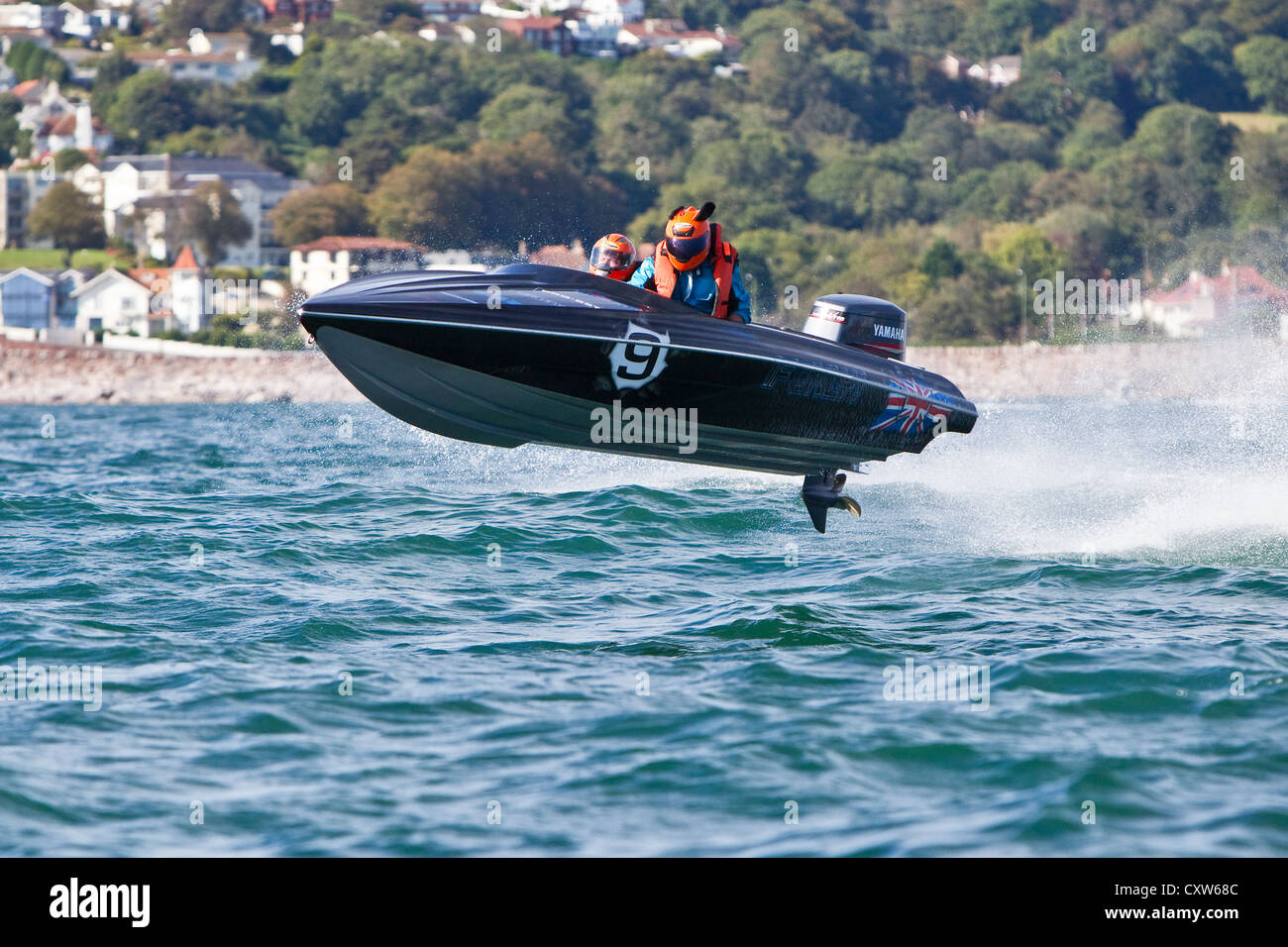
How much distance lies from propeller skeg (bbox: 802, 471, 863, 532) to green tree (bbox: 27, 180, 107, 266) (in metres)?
90.3

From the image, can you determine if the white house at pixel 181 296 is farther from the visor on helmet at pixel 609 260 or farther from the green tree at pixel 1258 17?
the green tree at pixel 1258 17

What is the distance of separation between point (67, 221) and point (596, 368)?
93.6 m

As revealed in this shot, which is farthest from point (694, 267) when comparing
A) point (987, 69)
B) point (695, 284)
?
point (987, 69)

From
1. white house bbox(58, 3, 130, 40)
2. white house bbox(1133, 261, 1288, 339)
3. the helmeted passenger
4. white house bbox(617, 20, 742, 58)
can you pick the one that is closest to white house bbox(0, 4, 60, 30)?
white house bbox(58, 3, 130, 40)

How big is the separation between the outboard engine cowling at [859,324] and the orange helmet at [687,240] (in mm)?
1575

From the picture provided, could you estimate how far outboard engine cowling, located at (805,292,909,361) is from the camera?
14.2 meters

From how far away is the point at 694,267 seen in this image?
42.7 feet

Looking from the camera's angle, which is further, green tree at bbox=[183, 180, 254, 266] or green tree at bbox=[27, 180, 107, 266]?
green tree at bbox=[27, 180, 107, 266]

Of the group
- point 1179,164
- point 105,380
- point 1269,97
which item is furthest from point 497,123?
point 1269,97

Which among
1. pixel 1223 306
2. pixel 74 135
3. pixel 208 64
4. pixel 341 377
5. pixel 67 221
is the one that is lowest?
pixel 341 377

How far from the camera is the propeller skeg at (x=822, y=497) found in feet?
47.1

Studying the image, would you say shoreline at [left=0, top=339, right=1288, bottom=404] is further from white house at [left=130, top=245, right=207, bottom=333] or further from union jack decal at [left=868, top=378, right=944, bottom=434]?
union jack decal at [left=868, top=378, right=944, bottom=434]

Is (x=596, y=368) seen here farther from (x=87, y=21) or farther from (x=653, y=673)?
(x=87, y=21)
